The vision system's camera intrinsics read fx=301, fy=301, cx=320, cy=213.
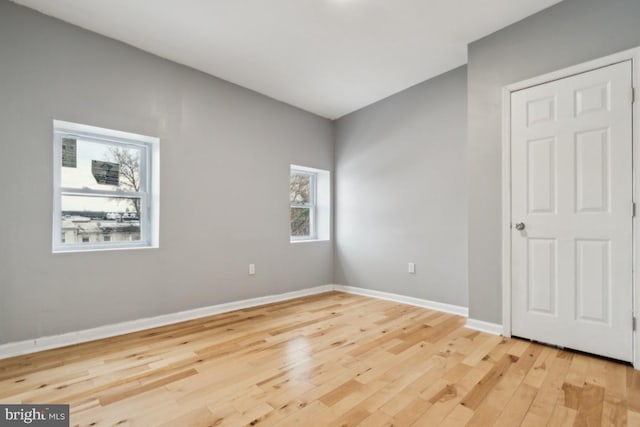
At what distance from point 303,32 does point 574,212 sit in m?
2.67

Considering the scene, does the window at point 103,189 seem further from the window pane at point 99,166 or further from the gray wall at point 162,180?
the gray wall at point 162,180

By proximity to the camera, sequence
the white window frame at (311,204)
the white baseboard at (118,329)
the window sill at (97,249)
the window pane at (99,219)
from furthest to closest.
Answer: the white window frame at (311,204) < the window pane at (99,219) < the window sill at (97,249) < the white baseboard at (118,329)

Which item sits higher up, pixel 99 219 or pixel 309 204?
pixel 309 204

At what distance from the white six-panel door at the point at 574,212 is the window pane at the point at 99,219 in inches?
140

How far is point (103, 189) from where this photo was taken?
2793 mm

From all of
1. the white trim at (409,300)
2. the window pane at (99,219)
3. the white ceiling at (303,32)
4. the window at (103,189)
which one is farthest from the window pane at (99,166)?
the white trim at (409,300)

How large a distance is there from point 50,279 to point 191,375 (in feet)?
4.83

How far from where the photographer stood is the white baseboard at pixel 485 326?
2.66 m

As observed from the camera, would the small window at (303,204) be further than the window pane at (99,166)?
Yes

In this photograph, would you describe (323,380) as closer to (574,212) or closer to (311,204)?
(574,212)

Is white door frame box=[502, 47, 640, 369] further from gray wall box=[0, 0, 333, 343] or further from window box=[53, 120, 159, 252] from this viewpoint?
window box=[53, 120, 159, 252]
